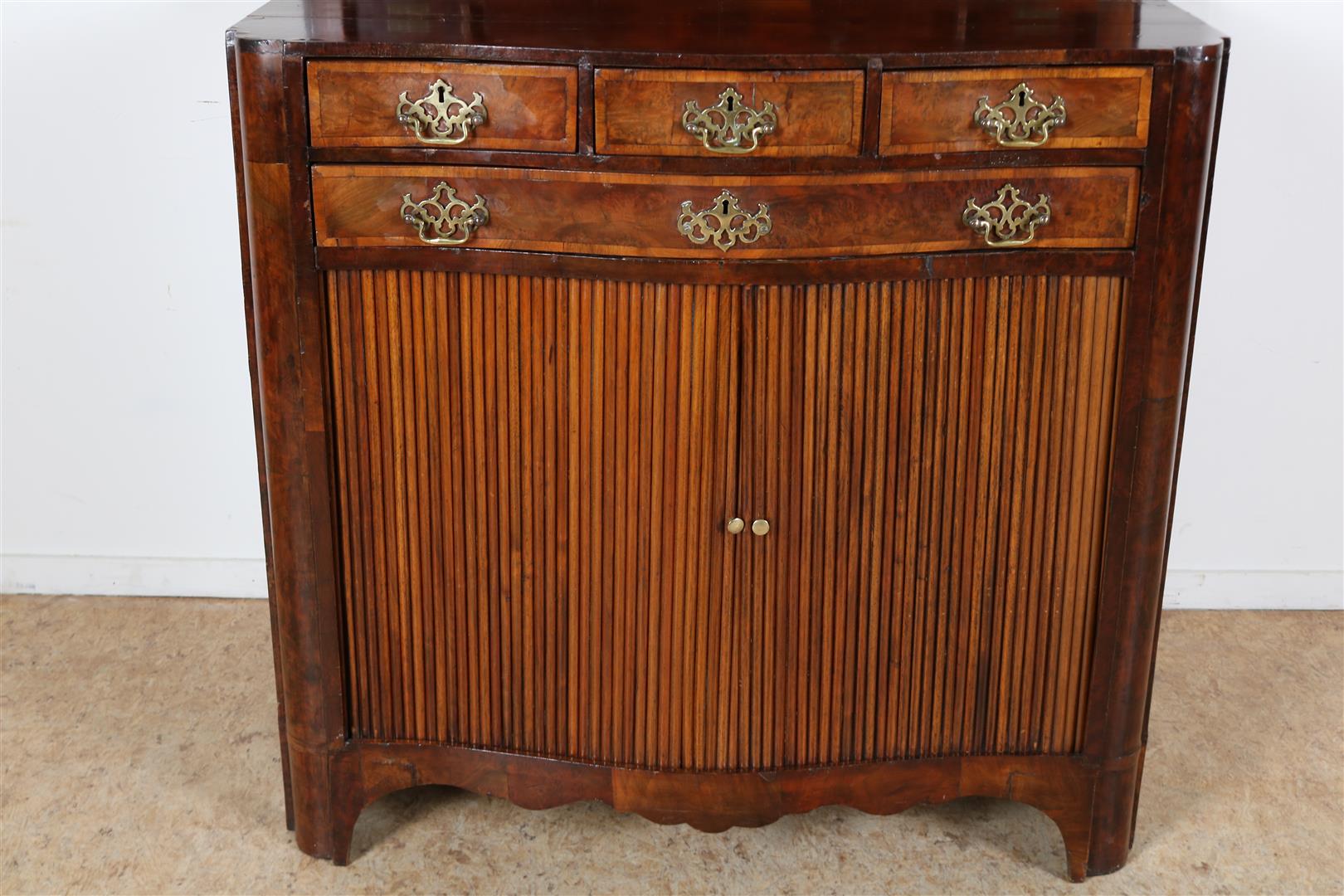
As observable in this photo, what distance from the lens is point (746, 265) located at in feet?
5.64

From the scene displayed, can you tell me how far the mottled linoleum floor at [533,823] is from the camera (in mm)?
2037

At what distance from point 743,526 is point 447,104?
23.4 inches

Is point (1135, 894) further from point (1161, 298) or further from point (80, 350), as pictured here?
point (80, 350)

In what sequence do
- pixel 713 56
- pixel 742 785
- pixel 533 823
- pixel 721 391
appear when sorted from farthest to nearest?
1. pixel 533 823
2. pixel 742 785
3. pixel 721 391
4. pixel 713 56

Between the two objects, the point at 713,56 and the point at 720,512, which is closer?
the point at 713,56

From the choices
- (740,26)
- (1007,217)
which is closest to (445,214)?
(740,26)

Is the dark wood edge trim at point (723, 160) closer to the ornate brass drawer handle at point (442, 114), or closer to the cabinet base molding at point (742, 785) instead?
the ornate brass drawer handle at point (442, 114)

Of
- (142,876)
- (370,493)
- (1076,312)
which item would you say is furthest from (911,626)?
(142,876)

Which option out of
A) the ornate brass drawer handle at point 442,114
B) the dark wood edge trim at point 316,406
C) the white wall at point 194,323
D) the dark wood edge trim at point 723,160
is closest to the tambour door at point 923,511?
the dark wood edge trim at point 723,160

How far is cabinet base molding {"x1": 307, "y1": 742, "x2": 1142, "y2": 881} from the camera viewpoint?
1.98 metres

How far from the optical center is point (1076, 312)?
179 centimetres

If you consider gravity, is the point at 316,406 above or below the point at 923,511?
above

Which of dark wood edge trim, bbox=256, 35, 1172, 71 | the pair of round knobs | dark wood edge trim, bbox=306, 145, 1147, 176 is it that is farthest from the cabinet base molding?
dark wood edge trim, bbox=256, 35, 1172, 71

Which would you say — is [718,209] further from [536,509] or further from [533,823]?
[533,823]
